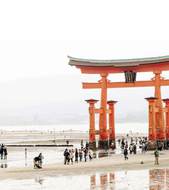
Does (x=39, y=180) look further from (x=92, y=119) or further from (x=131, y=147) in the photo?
(x=131, y=147)

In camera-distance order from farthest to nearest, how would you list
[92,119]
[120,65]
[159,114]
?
[92,119] < [120,65] < [159,114]

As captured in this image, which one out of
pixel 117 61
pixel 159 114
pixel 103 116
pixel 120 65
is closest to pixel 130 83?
pixel 120 65

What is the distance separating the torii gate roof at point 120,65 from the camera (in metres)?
46.5

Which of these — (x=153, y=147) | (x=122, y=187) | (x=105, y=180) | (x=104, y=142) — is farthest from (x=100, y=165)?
(x=104, y=142)

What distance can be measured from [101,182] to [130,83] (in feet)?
82.1

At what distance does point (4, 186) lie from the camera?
2417 cm

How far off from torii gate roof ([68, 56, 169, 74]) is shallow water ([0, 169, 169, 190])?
19.5 metres

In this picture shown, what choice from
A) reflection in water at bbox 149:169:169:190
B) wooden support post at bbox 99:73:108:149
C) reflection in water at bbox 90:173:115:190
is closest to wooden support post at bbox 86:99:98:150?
wooden support post at bbox 99:73:108:149

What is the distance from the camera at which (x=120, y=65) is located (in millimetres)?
47625

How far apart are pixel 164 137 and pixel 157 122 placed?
5.21 feet

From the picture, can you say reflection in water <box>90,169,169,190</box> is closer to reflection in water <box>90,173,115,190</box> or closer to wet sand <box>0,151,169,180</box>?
reflection in water <box>90,173,115,190</box>

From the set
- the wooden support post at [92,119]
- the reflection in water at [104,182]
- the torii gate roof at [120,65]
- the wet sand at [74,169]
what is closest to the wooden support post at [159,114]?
the torii gate roof at [120,65]

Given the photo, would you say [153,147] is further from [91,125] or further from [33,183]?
[33,183]

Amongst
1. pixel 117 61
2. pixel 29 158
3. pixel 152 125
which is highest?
pixel 117 61
